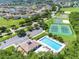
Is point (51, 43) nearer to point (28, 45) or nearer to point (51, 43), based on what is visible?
point (51, 43)

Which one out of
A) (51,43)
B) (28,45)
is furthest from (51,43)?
(28,45)

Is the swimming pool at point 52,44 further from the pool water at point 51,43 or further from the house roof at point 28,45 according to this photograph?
the house roof at point 28,45

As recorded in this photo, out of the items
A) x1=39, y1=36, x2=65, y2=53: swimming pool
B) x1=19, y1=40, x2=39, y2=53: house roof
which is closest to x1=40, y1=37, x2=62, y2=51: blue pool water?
x1=39, y1=36, x2=65, y2=53: swimming pool

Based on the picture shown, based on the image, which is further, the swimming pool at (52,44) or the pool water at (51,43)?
the pool water at (51,43)

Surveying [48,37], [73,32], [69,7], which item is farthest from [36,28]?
[69,7]

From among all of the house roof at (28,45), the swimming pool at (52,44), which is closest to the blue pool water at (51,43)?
the swimming pool at (52,44)

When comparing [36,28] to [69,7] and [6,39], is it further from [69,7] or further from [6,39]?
[69,7]

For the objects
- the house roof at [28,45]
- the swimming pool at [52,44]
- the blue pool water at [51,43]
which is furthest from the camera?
the blue pool water at [51,43]

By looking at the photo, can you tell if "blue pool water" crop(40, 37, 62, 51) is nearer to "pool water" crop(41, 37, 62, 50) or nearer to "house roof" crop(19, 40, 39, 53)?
"pool water" crop(41, 37, 62, 50)

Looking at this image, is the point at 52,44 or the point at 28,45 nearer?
the point at 28,45
